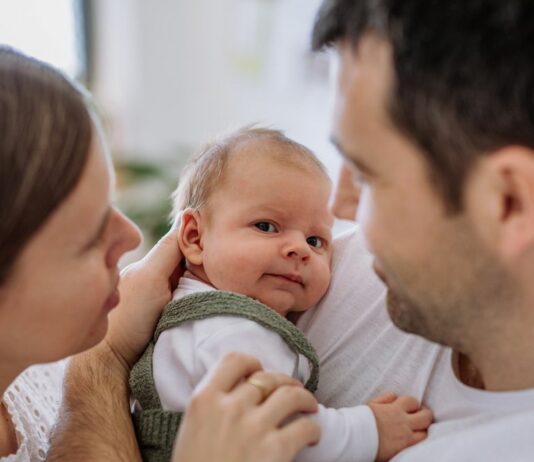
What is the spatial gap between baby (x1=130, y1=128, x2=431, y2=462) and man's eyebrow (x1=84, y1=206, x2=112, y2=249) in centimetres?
23

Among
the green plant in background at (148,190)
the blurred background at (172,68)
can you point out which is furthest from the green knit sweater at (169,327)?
the blurred background at (172,68)

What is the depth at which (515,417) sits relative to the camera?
3.70 ft

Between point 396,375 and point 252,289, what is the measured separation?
304 mm

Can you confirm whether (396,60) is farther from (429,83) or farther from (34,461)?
(34,461)

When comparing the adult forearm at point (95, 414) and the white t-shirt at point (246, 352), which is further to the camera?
the adult forearm at point (95, 414)

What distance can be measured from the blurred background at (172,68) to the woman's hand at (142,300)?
8.43 feet

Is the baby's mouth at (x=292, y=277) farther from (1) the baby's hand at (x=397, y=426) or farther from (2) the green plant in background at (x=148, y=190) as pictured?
(2) the green plant in background at (x=148, y=190)

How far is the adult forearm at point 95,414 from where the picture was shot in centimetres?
134

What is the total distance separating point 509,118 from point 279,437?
0.54 m

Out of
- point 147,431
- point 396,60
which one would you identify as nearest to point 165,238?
point 147,431

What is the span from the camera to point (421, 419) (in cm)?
127

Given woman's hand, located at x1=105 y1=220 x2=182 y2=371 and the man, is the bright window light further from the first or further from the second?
the man

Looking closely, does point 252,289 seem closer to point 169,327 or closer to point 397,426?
point 169,327

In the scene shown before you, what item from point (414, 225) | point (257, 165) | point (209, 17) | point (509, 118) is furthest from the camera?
point (209, 17)
